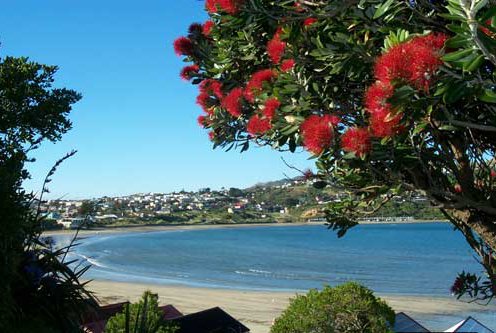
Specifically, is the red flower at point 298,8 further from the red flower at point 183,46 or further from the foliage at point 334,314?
the foliage at point 334,314

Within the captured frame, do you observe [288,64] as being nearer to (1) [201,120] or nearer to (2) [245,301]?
(1) [201,120]

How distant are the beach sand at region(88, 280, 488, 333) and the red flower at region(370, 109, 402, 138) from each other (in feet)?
70.7

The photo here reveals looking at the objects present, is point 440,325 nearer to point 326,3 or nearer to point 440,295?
point 440,295

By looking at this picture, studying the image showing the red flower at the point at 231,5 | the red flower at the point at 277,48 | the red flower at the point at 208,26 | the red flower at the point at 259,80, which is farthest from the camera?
the red flower at the point at 208,26

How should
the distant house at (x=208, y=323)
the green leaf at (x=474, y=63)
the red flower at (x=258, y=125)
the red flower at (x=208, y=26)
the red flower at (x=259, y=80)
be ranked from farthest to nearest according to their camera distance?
the distant house at (x=208, y=323) → the red flower at (x=208, y=26) → the red flower at (x=259, y=80) → the red flower at (x=258, y=125) → the green leaf at (x=474, y=63)

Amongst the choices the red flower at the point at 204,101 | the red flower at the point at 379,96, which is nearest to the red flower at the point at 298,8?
the red flower at the point at 379,96

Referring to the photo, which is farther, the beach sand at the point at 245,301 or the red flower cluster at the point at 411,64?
the beach sand at the point at 245,301

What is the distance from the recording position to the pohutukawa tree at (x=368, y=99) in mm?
2951

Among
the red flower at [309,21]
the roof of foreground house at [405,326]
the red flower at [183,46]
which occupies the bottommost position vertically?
the roof of foreground house at [405,326]

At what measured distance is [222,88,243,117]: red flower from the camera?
4.99 m

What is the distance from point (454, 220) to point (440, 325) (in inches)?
917

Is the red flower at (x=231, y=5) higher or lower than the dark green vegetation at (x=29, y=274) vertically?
higher

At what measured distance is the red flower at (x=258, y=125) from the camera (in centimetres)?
446

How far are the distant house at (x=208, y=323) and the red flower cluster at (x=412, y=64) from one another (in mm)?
9064
